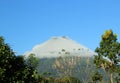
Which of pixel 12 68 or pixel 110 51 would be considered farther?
pixel 110 51

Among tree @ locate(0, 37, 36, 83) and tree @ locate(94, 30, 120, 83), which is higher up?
tree @ locate(94, 30, 120, 83)

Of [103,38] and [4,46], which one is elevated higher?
[103,38]

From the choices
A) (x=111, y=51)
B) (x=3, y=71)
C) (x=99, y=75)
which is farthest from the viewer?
(x=99, y=75)

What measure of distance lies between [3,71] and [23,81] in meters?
2.01

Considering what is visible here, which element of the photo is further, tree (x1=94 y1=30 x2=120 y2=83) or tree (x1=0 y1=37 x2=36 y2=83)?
tree (x1=94 y1=30 x2=120 y2=83)

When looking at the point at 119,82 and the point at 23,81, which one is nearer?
the point at 23,81

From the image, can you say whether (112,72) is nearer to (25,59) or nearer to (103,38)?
(103,38)

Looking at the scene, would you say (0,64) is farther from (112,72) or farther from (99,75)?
(99,75)

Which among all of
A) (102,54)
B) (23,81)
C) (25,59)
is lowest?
(23,81)

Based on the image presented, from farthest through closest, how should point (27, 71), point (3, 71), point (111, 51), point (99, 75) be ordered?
point (99, 75) < point (111, 51) < point (27, 71) < point (3, 71)

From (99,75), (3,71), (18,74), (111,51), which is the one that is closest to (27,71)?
(18,74)

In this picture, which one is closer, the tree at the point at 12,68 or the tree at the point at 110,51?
the tree at the point at 12,68

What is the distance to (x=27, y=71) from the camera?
30.5 metres

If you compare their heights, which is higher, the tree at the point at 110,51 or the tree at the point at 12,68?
the tree at the point at 110,51
